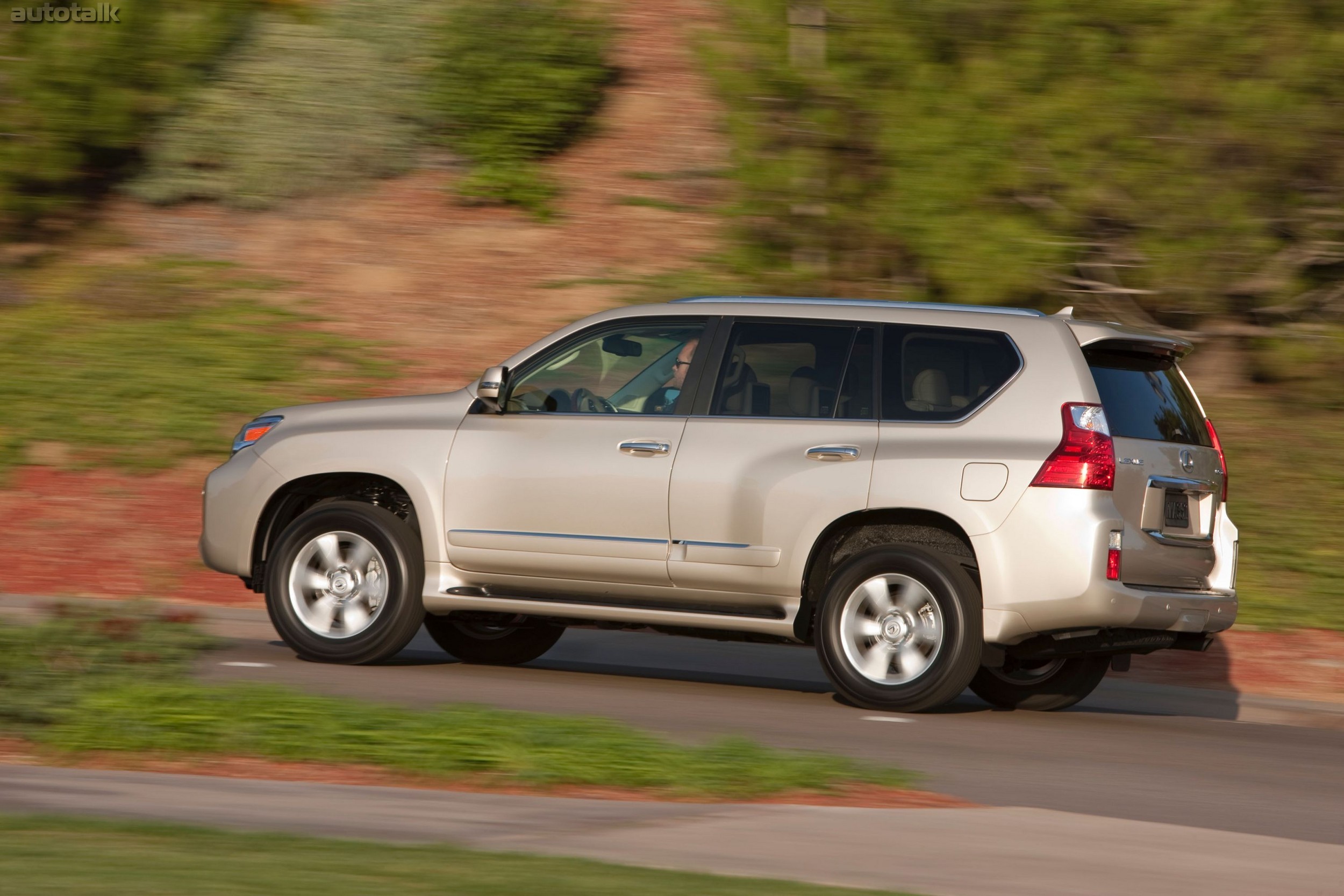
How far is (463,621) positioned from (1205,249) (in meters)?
7.86

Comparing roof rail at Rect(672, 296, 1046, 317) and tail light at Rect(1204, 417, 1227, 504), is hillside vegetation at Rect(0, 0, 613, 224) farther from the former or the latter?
tail light at Rect(1204, 417, 1227, 504)

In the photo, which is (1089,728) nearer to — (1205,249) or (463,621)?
(463,621)

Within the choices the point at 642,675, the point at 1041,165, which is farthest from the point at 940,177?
the point at 642,675

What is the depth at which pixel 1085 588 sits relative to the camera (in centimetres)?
833

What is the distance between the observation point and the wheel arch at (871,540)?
344 inches

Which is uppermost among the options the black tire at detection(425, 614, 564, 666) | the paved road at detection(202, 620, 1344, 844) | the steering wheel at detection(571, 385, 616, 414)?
the steering wheel at detection(571, 385, 616, 414)

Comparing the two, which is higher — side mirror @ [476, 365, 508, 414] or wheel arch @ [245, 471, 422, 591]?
side mirror @ [476, 365, 508, 414]

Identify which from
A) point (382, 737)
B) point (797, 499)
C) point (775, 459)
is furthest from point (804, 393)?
point (382, 737)

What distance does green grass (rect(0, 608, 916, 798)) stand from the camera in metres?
6.80

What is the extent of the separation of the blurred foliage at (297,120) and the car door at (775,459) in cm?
1335

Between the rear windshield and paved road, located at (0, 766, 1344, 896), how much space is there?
→ 8.65 ft

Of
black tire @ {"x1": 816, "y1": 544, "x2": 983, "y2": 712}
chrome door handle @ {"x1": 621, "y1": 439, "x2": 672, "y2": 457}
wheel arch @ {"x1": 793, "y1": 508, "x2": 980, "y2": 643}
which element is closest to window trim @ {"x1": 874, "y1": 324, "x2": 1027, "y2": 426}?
wheel arch @ {"x1": 793, "y1": 508, "x2": 980, "y2": 643}

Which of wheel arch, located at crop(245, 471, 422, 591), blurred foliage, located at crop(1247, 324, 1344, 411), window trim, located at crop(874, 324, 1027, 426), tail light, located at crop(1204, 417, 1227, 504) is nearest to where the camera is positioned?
window trim, located at crop(874, 324, 1027, 426)

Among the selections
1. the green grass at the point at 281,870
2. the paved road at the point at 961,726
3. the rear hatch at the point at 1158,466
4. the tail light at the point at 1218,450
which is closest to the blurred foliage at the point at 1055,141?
the paved road at the point at 961,726
